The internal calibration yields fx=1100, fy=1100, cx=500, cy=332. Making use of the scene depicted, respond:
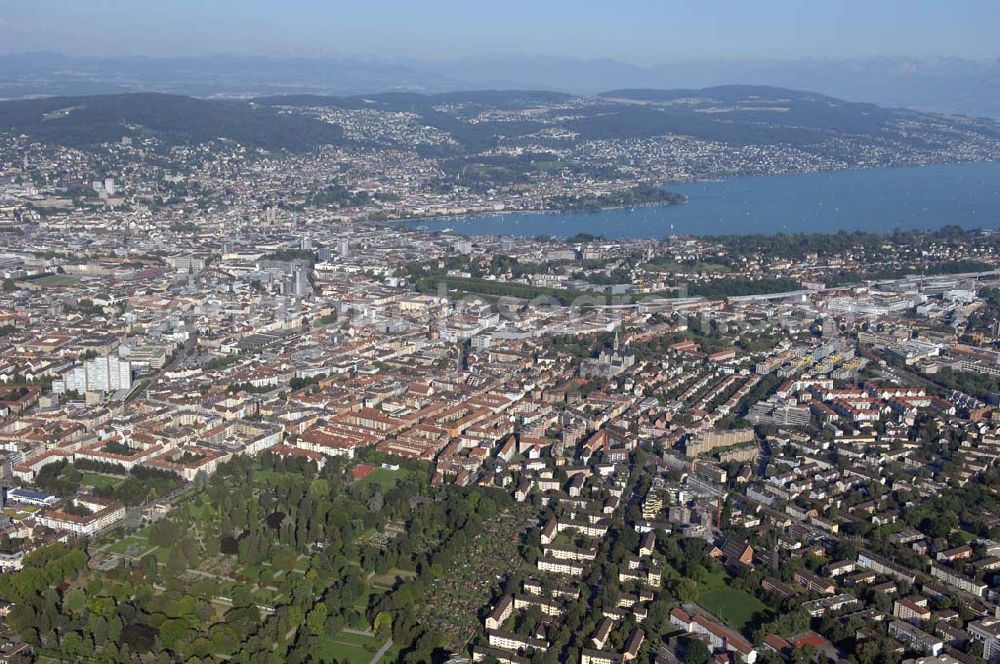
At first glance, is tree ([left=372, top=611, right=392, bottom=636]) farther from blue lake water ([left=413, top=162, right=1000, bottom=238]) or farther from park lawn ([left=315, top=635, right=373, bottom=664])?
blue lake water ([left=413, top=162, right=1000, bottom=238])

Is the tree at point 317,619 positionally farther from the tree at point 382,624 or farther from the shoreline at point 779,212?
the shoreline at point 779,212

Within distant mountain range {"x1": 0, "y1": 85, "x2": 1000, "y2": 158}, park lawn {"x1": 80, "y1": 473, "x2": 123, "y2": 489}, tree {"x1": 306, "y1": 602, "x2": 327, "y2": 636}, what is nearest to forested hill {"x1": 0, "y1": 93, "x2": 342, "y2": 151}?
distant mountain range {"x1": 0, "y1": 85, "x2": 1000, "y2": 158}

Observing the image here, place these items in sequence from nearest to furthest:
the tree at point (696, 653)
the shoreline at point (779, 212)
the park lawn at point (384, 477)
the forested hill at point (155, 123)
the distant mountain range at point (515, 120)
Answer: the tree at point (696, 653)
the park lawn at point (384, 477)
the shoreline at point (779, 212)
the forested hill at point (155, 123)
the distant mountain range at point (515, 120)

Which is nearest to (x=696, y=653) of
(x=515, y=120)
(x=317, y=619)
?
(x=317, y=619)

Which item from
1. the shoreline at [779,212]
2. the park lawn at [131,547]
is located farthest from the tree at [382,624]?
the shoreline at [779,212]

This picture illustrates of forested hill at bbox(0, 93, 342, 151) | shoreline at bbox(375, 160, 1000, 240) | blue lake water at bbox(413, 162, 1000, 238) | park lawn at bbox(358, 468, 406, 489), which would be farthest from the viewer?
forested hill at bbox(0, 93, 342, 151)

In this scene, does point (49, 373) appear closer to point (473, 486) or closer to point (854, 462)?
point (473, 486)

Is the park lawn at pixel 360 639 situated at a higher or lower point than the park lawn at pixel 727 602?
lower
